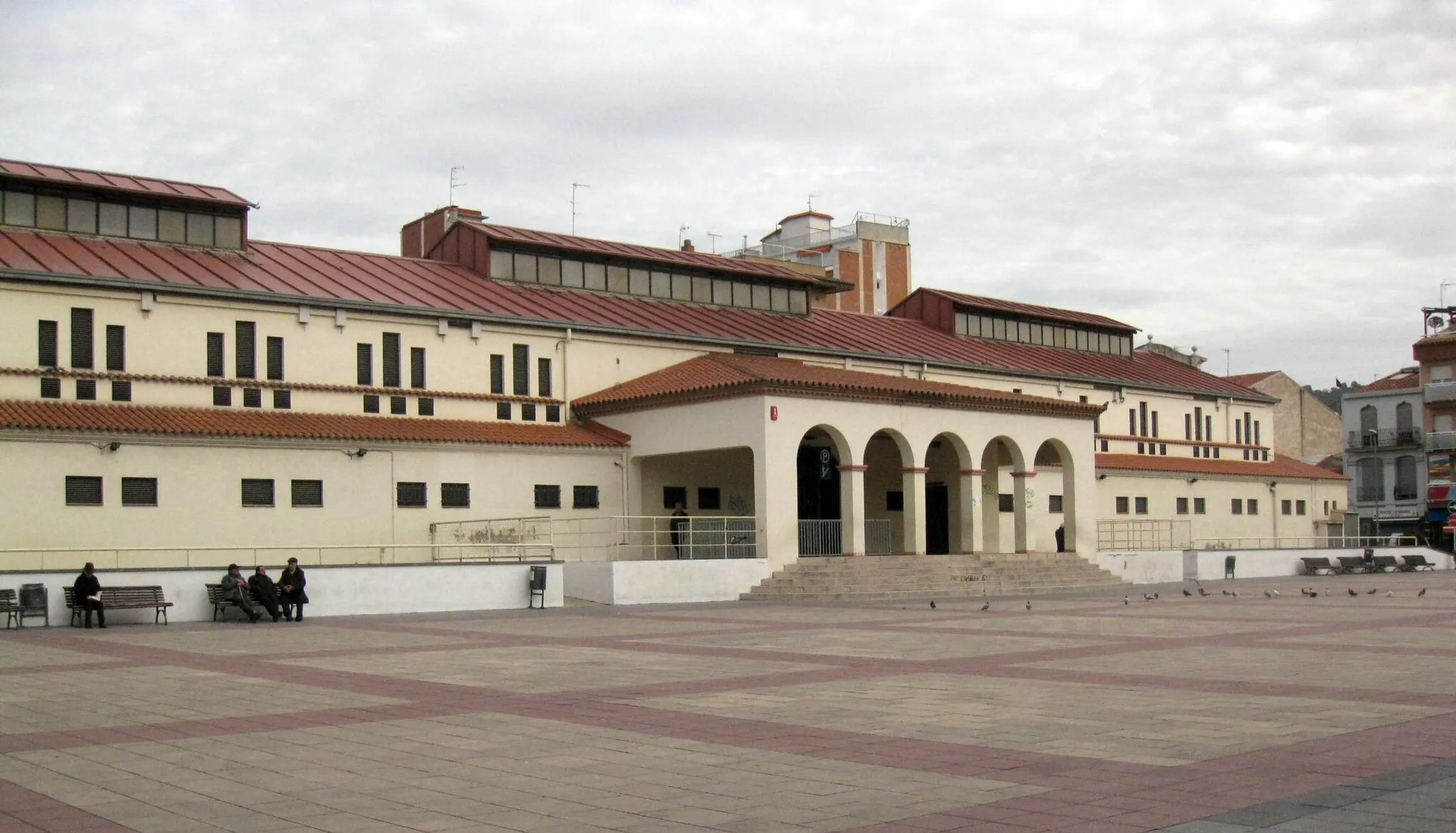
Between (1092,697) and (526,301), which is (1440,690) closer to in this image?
(1092,697)

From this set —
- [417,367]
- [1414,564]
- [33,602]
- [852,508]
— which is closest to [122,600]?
[33,602]

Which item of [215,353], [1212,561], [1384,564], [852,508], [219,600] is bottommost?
[1384,564]

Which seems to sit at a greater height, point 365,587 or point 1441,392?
point 1441,392

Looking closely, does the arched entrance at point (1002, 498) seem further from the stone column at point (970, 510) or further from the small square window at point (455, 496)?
the small square window at point (455, 496)

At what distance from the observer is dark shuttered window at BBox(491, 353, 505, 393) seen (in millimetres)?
42812

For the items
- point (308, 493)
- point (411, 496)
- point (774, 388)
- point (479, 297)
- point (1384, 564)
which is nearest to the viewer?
point (308, 493)

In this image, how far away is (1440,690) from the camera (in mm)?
15812


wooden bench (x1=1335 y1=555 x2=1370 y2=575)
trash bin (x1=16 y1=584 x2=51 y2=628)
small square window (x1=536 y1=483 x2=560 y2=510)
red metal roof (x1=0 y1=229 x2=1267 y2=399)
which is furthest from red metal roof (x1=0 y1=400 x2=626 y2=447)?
wooden bench (x1=1335 y1=555 x2=1370 y2=575)

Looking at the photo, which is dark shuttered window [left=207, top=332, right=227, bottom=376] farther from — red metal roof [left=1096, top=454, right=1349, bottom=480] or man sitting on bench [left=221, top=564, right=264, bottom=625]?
red metal roof [left=1096, top=454, right=1349, bottom=480]

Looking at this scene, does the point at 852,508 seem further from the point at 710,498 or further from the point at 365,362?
the point at 365,362

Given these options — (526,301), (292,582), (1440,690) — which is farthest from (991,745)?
(526,301)

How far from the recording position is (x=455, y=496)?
3978 cm

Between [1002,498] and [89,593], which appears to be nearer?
[89,593]

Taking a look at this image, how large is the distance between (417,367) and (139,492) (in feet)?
30.1
